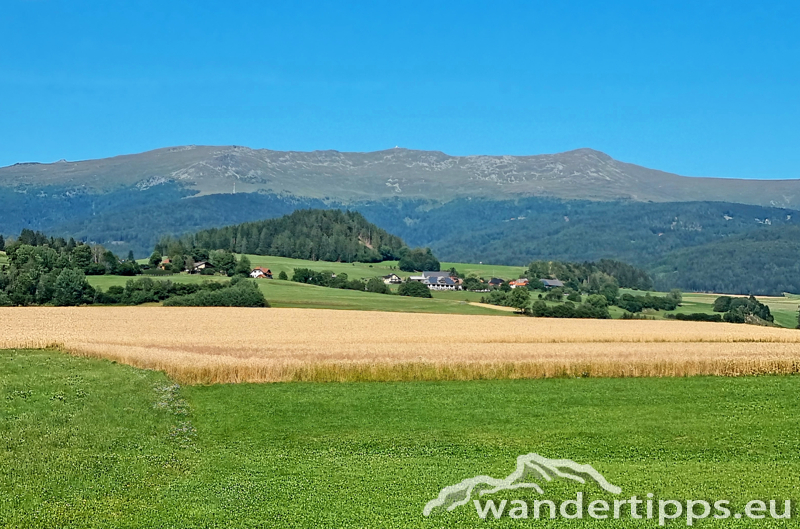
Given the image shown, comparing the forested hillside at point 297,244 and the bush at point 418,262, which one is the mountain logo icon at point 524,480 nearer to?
the bush at point 418,262

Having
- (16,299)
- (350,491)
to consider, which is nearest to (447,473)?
(350,491)

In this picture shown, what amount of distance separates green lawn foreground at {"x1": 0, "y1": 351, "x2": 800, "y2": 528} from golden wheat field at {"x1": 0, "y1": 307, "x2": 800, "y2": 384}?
2.95m

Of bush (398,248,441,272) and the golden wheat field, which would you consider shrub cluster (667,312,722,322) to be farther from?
bush (398,248,441,272)

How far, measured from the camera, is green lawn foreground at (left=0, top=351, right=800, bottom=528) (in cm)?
1541

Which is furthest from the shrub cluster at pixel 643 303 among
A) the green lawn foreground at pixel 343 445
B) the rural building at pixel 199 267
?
the green lawn foreground at pixel 343 445

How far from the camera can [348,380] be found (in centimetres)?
3466

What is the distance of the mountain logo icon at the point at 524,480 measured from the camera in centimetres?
1583

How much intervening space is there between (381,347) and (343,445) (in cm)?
2177

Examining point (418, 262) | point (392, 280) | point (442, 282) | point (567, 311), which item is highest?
point (418, 262)

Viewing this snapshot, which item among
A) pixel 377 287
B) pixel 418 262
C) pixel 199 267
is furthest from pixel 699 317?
pixel 418 262

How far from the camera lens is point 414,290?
115562 millimetres

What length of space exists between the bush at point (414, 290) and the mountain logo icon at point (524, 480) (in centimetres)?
9555

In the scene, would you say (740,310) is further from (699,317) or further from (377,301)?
(377,301)

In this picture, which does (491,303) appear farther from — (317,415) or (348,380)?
(317,415)
